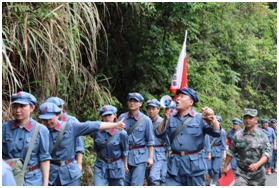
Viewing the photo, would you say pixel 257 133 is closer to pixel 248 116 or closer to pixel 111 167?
pixel 248 116

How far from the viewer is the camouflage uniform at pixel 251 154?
7.29m

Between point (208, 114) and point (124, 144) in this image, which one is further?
point (124, 144)

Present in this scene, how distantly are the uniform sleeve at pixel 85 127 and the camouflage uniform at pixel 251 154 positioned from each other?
109 inches

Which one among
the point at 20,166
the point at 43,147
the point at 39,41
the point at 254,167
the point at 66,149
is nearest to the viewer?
the point at 20,166

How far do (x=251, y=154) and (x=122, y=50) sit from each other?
23.9 ft

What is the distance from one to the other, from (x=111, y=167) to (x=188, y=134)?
1.62 metres

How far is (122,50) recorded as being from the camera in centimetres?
1377

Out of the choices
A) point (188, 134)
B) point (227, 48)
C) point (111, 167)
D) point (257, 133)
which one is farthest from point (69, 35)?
point (227, 48)

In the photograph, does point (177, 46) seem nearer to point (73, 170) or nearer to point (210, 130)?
point (210, 130)

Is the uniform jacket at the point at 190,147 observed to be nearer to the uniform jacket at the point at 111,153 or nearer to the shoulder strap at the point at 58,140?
the uniform jacket at the point at 111,153

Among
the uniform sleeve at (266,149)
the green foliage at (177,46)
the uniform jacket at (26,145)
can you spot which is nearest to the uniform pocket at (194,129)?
the uniform sleeve at (266,149)

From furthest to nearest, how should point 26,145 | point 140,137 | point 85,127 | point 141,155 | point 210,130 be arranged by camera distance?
point 140,137
point 141,155
point 210,130
point 85,127
point 26,145

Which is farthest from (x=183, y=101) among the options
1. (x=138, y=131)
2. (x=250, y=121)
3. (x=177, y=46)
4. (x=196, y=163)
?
(x=177, y=46)

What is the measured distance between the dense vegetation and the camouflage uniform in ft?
11.8
